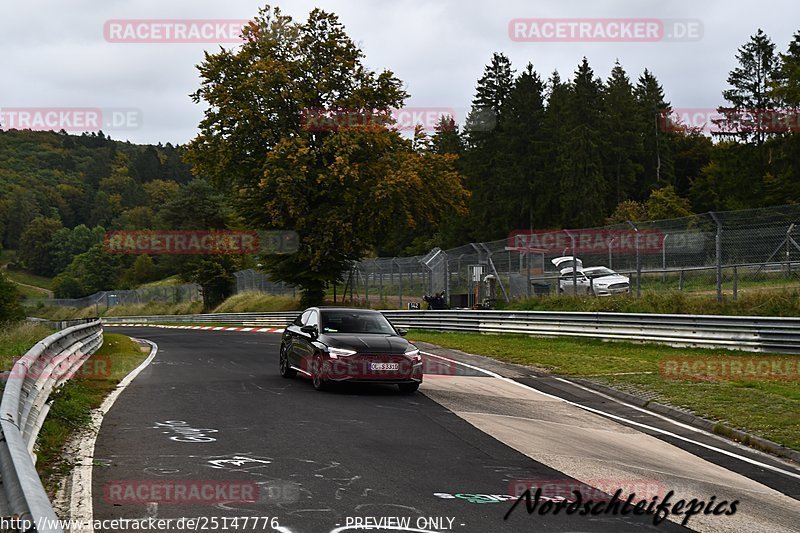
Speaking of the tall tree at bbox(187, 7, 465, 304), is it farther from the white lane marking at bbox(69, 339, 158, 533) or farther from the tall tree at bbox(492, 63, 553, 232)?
the tall tree at bbox(492, 63, 553, 232)

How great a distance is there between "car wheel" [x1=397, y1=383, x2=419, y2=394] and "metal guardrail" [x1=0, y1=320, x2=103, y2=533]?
525 cm

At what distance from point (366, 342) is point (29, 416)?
6303 mm

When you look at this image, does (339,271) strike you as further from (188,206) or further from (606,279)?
(188,206)

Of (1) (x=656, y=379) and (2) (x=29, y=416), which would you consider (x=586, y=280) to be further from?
(2) (x=29, y=416)

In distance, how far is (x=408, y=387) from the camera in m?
13.8

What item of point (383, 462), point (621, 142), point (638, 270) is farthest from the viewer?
point (621, 142)

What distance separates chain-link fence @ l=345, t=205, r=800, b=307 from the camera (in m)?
20.2

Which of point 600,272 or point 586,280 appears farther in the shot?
point 586,280

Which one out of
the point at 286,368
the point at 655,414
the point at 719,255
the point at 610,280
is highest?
the point at 719,255

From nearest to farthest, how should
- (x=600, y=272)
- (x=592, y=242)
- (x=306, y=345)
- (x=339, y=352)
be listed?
(x=339, y=352) → (x=306, y=345) → (x=592, y=242) → (x=600, y=272)

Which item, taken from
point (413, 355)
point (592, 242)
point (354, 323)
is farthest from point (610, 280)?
point (413, 355)

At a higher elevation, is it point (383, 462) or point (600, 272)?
point (600, 272)

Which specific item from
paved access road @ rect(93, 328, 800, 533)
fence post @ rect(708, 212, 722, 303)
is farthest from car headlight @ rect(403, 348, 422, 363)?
fence post @ rect(708, 212, 722, 303)

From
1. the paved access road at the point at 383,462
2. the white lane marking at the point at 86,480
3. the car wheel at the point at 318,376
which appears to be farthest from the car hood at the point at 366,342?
the white lane marking at the point at 86,480
